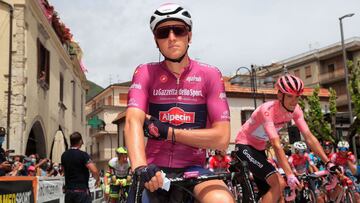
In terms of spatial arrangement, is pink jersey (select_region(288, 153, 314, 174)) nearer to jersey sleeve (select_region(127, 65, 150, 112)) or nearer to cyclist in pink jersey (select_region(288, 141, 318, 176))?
cyclist in pink jersey (select_region(288, 141, 318, 176))

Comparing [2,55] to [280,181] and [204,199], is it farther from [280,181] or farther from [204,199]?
[204,199]

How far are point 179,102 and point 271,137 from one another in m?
2.93

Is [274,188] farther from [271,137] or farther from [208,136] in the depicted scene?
[208,136]

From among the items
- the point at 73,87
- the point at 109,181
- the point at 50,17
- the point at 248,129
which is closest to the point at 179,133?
the point at 248,129

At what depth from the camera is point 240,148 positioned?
662 cm

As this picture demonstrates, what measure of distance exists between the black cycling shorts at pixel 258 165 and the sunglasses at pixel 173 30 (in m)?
3.25

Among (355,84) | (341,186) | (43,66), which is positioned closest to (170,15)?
(341,186)

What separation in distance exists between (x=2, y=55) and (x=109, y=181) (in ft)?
36.8

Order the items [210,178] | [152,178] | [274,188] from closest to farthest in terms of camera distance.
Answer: [152,178]
[210,178]
[274,188]

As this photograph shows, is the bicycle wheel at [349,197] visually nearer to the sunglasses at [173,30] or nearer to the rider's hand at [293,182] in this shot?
the rider's hand at [293,182]

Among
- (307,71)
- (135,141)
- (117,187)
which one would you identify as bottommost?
(117,187)

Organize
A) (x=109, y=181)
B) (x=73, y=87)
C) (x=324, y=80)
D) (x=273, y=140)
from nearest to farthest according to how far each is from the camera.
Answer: (x=273, y=140)
(x=109, y=181)
(x=73, y=87)
(x=324, y=80)

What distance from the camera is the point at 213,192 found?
2959 mm

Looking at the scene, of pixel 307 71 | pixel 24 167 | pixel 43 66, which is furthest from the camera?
pixel 307 71
